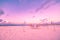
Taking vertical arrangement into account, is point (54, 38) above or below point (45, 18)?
below

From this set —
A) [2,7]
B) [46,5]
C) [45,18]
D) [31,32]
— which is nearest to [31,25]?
[31,32]

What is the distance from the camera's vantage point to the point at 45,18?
5.54 feet

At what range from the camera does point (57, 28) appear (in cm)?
166

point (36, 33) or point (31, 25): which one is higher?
point (31, 25)

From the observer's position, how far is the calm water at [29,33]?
1673 millimetres

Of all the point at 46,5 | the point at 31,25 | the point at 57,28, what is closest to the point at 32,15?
the point at 31,25

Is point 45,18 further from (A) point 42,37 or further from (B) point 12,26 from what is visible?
(B) point 12,26

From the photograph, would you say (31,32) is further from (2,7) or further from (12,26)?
(2,7)

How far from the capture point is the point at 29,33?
1695 mm

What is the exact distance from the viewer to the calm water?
1.67 metres

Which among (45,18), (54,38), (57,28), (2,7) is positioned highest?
(2,7)

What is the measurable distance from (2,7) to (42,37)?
732mm

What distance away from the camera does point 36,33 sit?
1691mm

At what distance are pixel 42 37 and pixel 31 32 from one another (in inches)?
6.8
